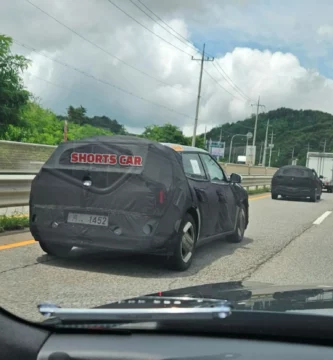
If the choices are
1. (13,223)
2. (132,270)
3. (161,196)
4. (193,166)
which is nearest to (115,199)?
(161,196)

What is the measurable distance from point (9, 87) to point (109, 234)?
3151 cm

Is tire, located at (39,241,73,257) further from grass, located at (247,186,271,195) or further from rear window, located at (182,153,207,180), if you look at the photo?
grass, located at (247,186,271,195)

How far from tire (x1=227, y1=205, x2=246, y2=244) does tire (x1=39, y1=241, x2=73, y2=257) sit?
126 inches

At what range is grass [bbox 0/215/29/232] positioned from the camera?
864 cm

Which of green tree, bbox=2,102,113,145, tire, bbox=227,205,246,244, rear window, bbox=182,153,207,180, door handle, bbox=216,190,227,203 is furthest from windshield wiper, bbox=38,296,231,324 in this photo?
green tree, bbox=2,102,113,145

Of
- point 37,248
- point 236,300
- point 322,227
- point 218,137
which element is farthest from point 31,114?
point 218,137

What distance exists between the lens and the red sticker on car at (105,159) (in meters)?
6.15

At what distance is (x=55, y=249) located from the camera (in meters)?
6.64

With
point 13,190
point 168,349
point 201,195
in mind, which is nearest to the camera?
point 168,349

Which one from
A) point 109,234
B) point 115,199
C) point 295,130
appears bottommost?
point 109,234

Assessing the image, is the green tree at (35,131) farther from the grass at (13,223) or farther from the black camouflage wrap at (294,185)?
the grass at (13,223)

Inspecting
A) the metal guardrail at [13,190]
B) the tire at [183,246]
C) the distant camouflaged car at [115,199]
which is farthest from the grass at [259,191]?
the distant camouflaged car at [115,199]

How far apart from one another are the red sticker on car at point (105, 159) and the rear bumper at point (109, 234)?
1.90ft

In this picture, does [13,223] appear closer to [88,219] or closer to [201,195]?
[88,219]
